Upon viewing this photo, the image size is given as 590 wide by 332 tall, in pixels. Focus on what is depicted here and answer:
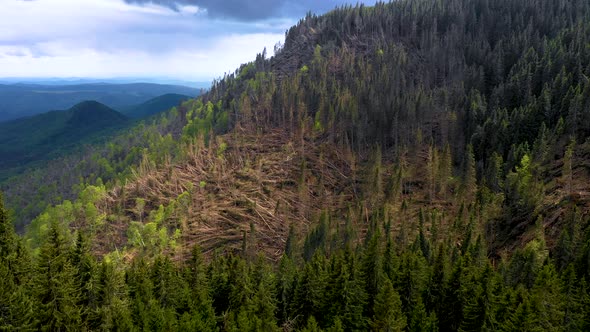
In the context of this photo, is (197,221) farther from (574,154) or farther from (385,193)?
(574,154)

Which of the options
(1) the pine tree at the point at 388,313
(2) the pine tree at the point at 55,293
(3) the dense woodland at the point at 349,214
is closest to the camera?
(2) the pine tree at the point at 55,293

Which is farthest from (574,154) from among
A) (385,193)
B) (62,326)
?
(62,326)

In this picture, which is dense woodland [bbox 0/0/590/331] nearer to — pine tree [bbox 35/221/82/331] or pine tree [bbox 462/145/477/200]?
pine tree [bbox 35/221/82/331]

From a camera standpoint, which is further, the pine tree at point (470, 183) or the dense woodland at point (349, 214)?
the pine tree at point (470, 183)

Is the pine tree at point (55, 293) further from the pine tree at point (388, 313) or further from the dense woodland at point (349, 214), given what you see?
the pine tree at point (388, 313)

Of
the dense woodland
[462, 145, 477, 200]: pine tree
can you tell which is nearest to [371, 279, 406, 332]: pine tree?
the dense woodland

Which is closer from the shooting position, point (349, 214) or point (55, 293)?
point (55, 293)

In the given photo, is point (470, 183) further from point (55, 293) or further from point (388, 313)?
point (55, 293)

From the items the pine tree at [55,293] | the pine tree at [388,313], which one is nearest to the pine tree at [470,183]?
the pine tree at [388,313]

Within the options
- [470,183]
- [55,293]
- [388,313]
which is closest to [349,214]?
[470,183]
